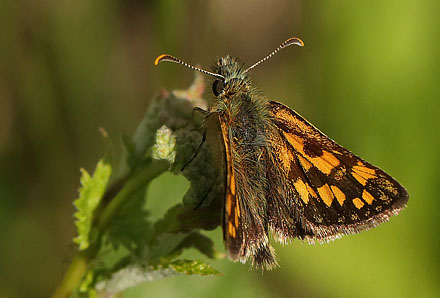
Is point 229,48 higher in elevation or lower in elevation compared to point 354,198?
higher

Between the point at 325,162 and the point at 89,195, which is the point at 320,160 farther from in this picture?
the point at 89,195

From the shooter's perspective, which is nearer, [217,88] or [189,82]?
[217,88]

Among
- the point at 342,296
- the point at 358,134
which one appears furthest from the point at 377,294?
the point at 358,134

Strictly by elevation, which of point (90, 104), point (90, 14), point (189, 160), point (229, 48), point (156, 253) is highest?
point (229, 48)

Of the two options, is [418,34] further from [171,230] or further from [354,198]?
[171,230]

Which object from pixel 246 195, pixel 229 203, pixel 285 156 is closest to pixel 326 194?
pixel 285 156

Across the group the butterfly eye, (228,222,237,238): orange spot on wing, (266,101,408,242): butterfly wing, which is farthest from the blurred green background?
(228,222,237,238): orange spot on wing

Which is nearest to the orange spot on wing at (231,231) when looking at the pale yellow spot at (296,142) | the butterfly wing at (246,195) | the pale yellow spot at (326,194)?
the butterfly wing at (246,195)
